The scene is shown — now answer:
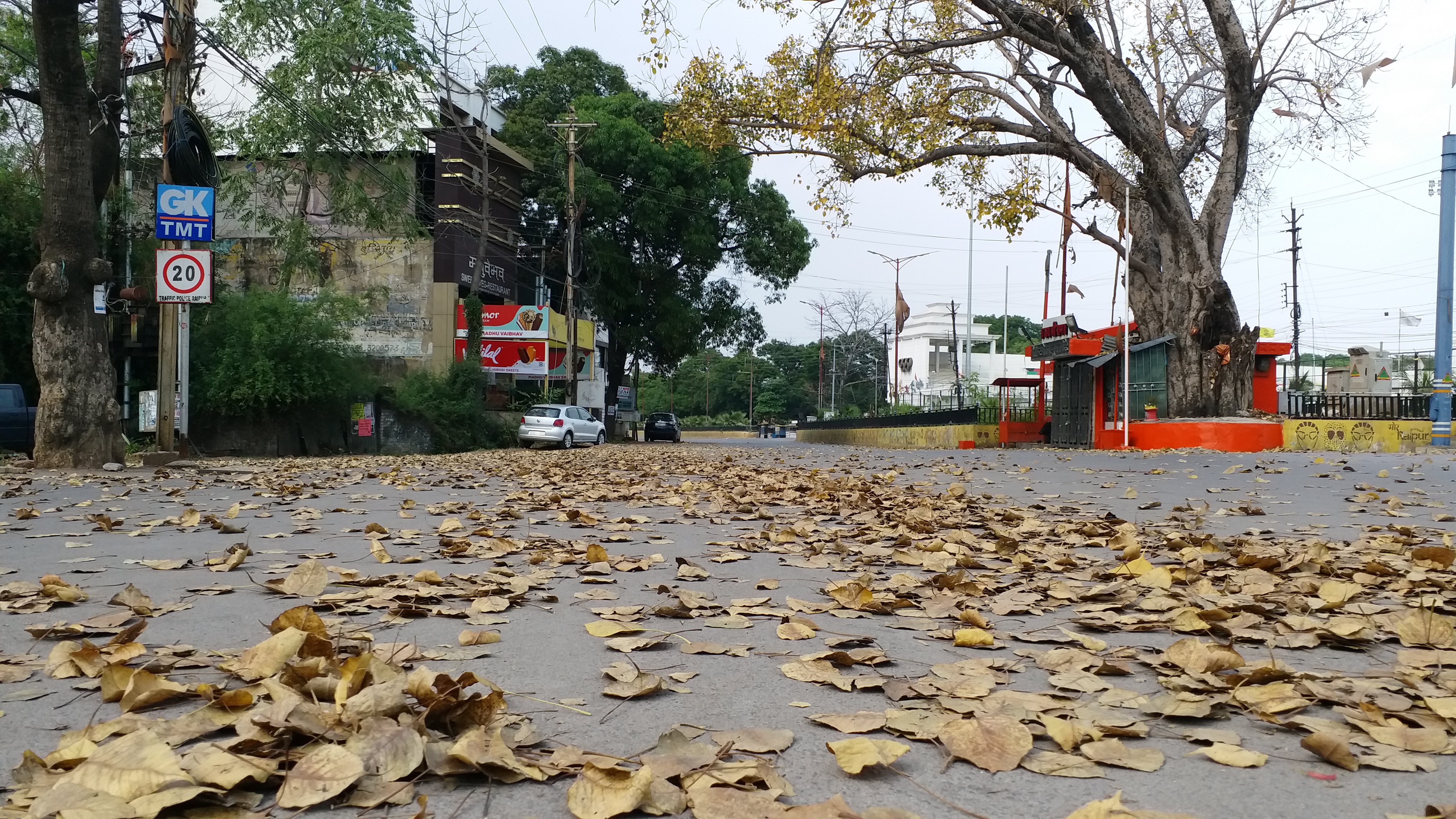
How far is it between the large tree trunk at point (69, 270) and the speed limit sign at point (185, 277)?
2.18 ft

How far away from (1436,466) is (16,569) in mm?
14631

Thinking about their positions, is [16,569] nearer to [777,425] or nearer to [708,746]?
[708,746]

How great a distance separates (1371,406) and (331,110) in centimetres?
2296

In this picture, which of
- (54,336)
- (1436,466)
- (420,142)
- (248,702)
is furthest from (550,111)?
(248,702)

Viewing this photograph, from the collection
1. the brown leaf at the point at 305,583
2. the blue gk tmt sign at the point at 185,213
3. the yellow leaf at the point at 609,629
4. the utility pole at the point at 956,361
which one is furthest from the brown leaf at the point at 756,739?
the utility pole at the point at 956,361

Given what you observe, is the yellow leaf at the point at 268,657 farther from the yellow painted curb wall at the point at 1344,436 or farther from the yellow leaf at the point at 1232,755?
the yellow painted curb wall at the point at 1344,436

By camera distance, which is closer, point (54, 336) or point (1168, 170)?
point (54, 336)

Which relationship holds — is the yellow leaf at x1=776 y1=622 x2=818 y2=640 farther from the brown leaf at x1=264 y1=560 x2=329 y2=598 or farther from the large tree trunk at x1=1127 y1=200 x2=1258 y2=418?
the large tree trunk at x1=1127 y1=200 x2=1258 y2=418

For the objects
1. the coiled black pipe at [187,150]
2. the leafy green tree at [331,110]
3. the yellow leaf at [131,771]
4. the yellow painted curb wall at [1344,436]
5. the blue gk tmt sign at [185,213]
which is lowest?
the yellow leaf at [131,771]

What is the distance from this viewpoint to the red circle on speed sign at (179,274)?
13.6m

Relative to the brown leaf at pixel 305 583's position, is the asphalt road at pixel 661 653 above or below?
below

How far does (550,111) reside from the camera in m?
41.9

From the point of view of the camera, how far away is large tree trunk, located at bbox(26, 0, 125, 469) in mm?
12688

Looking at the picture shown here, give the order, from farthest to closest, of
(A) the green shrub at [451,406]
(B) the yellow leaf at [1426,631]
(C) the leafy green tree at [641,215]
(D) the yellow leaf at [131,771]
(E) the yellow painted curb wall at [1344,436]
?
(C) the leafy green tree at [641,215] < (A) the green shrub at [451,406] < (E) the yellow painted curb wall at [1344,436] < (B) the yellow leaf at [1426,631] < (D) the yellow leaf at [131,771]
